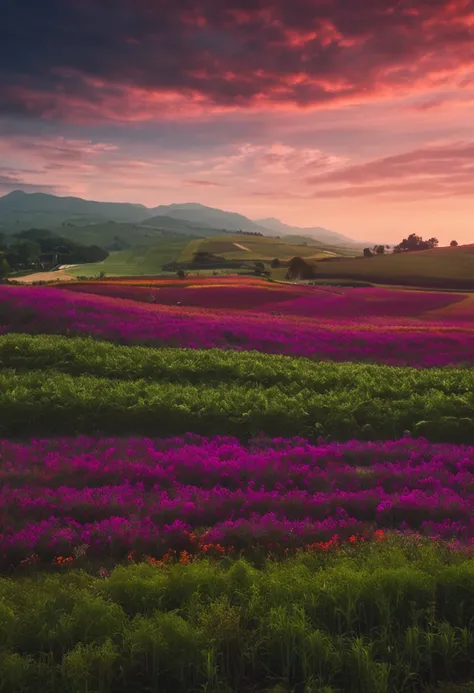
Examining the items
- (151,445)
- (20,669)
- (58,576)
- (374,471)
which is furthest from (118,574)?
(374,471)

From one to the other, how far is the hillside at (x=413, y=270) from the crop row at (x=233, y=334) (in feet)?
167

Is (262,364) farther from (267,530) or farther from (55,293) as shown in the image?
(55,293)

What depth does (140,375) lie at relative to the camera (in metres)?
19.0

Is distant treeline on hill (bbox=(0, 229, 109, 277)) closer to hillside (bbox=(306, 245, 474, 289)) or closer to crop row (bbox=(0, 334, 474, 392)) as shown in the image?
hillside (bbox=(306, 245, 474, 289))

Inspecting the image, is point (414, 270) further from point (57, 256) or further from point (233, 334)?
point (57, 256)

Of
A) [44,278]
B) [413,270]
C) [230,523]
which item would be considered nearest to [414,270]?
[413,270]

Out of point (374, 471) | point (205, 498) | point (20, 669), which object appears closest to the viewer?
point (20, 669)

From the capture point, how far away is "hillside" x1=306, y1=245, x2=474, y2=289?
253 feet

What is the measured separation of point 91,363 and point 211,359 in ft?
15.5

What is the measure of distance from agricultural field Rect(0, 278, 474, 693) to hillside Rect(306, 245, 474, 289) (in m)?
59.3

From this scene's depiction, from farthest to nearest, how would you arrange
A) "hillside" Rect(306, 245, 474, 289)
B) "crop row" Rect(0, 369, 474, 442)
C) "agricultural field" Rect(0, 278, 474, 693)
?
1. "hillside" Rect(306, 245, 474, 289)
2. "crop row" Rect(0, 369, 474, 442)
3. "agricultural field" Rect(0, 278, 474, 693)

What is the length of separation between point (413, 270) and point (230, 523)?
8378 centimetres

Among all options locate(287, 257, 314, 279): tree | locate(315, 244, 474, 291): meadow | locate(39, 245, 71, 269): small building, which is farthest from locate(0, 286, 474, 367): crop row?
locate(39, 245, 71, 269): small building

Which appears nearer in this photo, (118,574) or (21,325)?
(118,574)
